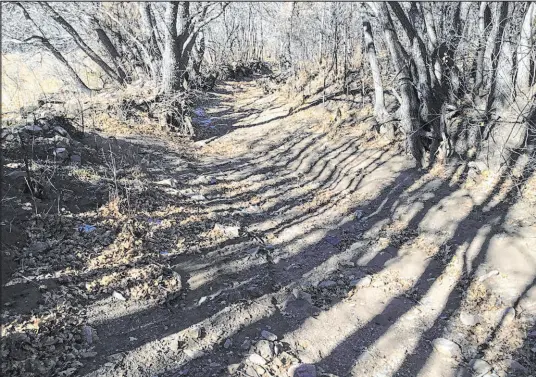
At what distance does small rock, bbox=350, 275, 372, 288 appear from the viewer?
4.73m

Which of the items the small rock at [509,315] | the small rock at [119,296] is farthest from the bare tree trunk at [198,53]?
the small rock at [509,315]

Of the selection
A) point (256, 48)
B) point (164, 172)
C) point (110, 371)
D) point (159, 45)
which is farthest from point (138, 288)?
point (256, 48)

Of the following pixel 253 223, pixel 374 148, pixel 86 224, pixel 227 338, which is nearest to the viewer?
pixel 227 338

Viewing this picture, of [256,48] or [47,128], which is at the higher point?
[256,48]

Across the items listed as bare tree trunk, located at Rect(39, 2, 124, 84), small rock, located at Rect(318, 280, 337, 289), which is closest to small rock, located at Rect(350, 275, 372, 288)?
small rock, located at Rect(318, 280, 337, 289)

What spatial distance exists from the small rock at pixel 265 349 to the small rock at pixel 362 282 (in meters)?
1.52

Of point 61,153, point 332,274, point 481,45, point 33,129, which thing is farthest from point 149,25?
point 332,274

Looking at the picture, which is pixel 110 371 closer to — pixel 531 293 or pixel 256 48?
pixel 531 293

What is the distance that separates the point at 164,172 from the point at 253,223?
242 centimetres

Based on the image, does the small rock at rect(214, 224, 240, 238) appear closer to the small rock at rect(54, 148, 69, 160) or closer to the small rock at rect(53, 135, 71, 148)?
the small rock at rect(54, 148, 69, 160)

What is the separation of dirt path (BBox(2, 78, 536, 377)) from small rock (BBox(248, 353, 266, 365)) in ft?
0.18

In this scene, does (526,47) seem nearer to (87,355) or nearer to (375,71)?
(375,71)

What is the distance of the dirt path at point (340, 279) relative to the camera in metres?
3.55

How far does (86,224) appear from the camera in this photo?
15.8 ft
